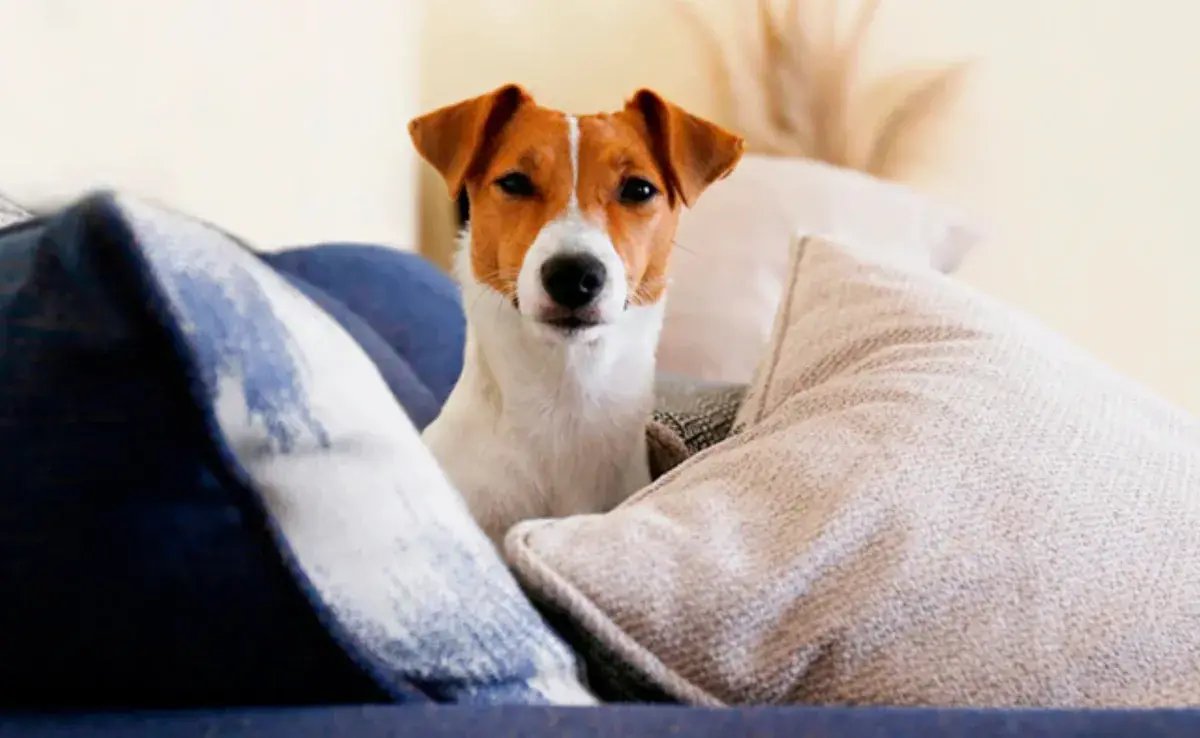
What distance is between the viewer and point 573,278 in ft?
2.95

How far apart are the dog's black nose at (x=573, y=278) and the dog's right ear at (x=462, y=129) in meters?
0.19

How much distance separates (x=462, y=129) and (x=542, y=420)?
321 mm

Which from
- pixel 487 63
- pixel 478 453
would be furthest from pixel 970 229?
pixel 478 453

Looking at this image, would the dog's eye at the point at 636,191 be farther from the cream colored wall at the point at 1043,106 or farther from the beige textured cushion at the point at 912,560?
the cream colored wall at the point at 1043,106

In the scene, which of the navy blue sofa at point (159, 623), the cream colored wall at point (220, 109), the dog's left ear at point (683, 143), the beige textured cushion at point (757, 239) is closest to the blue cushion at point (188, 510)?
the navy blue sofa at point (159, 623)

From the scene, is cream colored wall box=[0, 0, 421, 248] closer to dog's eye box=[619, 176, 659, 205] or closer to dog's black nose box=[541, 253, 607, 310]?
dog's black nose box=[541, 253, 607, 310]

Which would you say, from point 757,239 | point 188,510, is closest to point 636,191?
point 188,510

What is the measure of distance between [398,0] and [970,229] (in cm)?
132

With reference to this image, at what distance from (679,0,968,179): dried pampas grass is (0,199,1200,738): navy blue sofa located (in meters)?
2.09

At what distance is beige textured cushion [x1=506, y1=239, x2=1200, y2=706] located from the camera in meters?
0.48

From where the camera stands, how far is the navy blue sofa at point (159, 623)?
0.36 m

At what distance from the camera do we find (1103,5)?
221 centimetres

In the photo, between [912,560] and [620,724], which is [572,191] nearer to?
[912,560]

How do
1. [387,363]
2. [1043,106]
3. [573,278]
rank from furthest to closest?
[1043,106] → [387,363] → [573,278]
